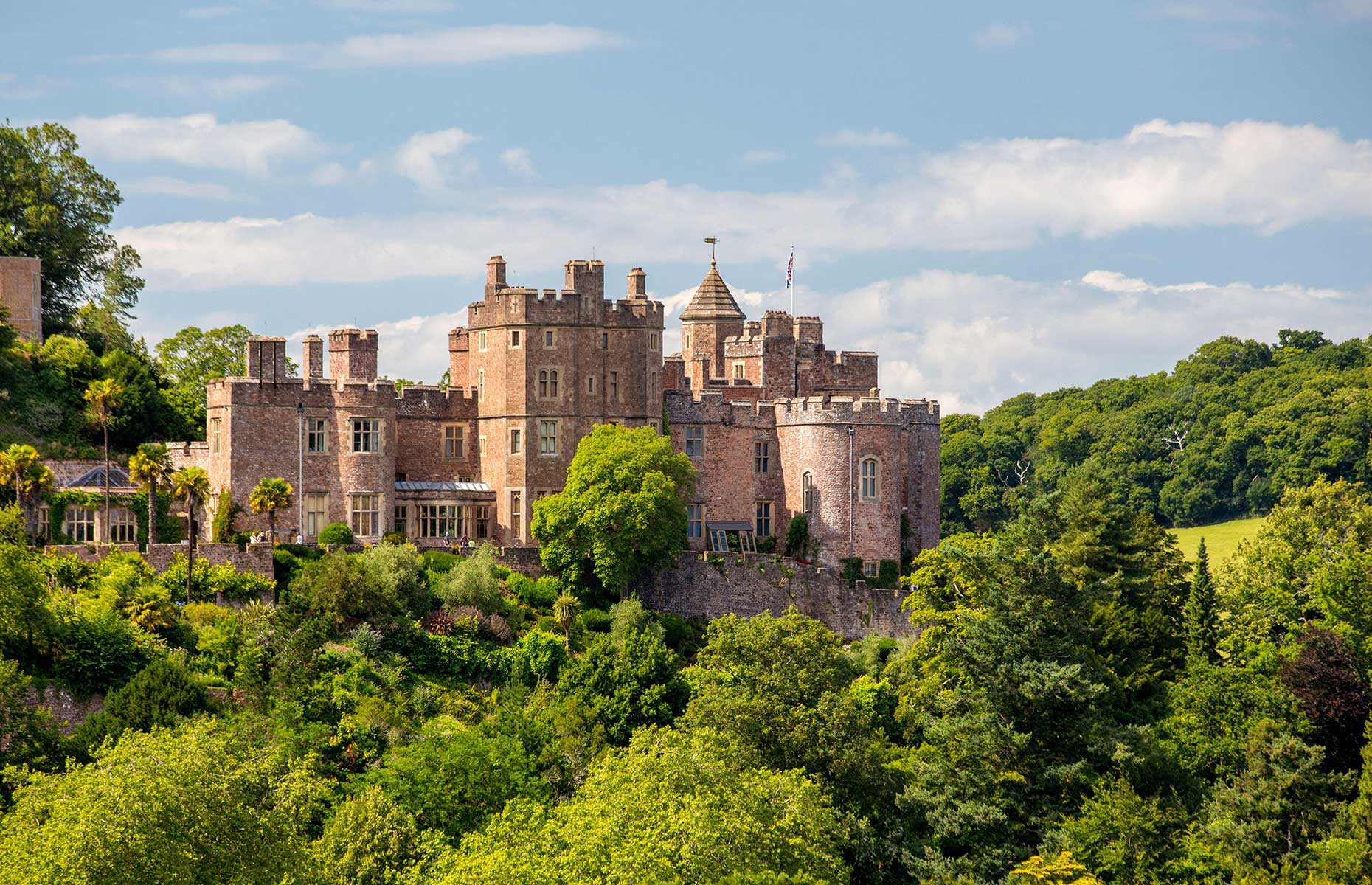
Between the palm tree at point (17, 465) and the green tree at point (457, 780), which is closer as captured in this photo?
the green tree at point (457, 780)

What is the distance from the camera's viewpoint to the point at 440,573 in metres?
69.9

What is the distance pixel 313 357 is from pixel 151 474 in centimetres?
840

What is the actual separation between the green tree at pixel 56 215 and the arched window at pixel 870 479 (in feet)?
117

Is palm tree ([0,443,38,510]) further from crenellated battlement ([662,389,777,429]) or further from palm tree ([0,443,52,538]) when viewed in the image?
crenellated battlement ([662,389,777,429])

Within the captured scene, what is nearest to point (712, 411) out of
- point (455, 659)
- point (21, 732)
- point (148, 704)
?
point (455, 659)

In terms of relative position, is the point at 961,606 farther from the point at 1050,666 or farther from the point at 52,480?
the point at 52,480

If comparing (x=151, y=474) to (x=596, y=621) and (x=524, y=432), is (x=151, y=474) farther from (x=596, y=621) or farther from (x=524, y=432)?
(x=596, y=621)

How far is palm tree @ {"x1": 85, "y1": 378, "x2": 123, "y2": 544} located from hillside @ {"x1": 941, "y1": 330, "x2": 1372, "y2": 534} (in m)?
59.7

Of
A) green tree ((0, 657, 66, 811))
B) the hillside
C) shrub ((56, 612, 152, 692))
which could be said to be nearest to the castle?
shrub ((56, 612, 152, 692))

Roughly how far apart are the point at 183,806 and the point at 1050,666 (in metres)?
26.2

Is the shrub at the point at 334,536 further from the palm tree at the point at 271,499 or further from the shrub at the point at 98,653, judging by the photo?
the shrub at the point at 98,653

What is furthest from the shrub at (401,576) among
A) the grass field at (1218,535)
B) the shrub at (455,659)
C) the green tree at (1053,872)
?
the grass field at (1218,535)

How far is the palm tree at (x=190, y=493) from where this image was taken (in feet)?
218

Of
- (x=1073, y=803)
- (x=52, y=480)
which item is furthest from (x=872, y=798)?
(x=52, y=480)
